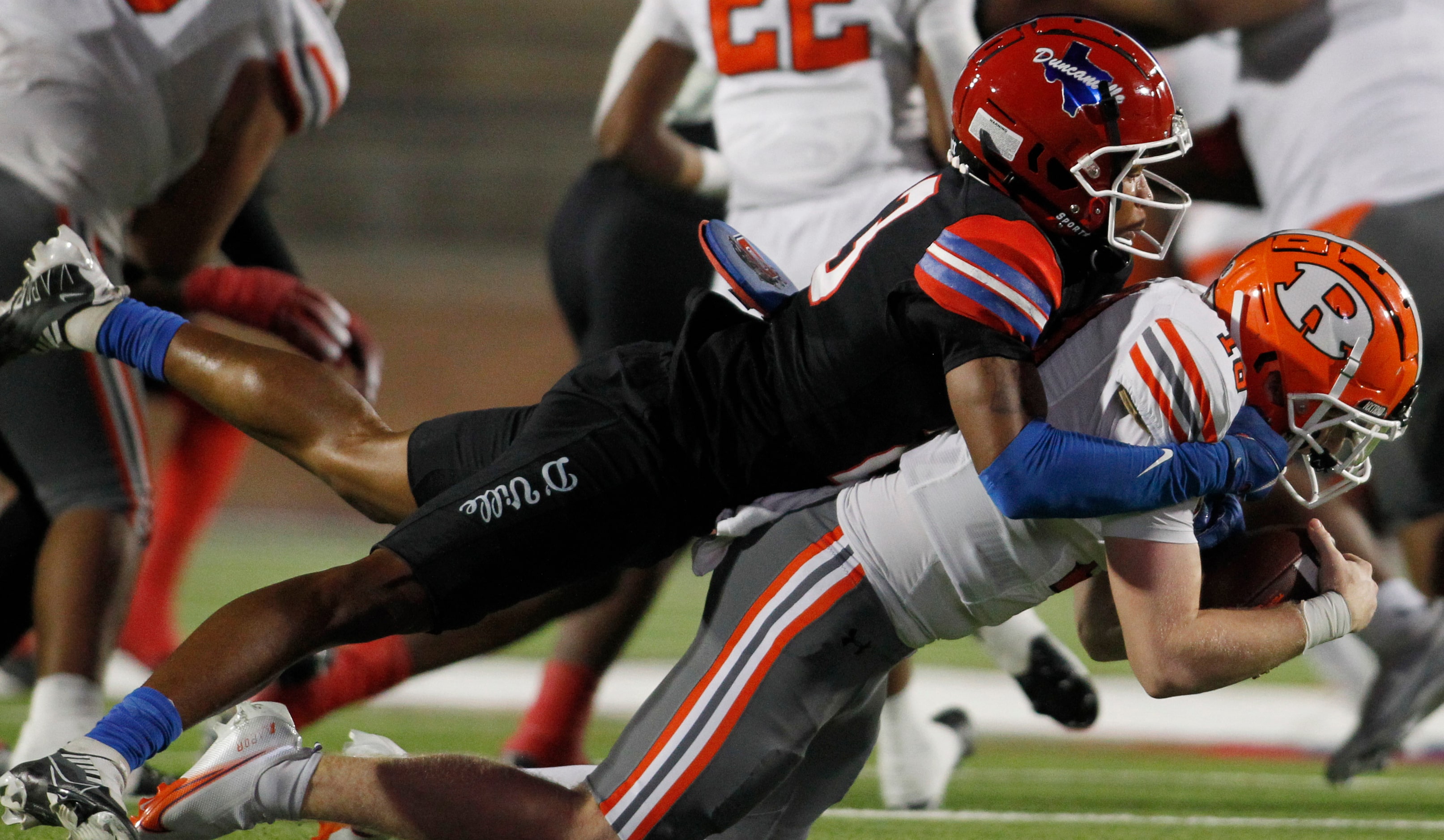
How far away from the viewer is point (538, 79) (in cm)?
1286

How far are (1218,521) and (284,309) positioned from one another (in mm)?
1957

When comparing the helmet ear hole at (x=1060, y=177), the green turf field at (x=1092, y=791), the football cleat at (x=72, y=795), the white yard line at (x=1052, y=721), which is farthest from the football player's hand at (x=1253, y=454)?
the white yard line at (x=1052, y=721)

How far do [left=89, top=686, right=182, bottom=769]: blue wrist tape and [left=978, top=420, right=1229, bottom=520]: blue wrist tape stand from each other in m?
1.10

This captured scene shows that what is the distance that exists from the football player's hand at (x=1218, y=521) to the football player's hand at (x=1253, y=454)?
0.05 m

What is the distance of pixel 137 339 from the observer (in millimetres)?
2650

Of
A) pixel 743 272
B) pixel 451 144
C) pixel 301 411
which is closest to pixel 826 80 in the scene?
pixel 743 272

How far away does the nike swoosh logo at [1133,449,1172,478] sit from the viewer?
1950 millimetres

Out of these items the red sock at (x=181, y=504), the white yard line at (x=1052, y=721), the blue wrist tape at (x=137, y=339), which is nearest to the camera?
the blue wrist tape at (x=137, y=339)

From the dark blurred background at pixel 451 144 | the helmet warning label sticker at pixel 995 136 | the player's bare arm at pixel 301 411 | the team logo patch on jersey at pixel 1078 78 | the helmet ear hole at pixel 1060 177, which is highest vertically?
the team logo patch on jersey at pixel 1078 78

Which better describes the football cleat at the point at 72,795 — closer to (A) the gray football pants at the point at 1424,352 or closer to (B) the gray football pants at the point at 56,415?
(B) the gray football pants at the point at 56,415

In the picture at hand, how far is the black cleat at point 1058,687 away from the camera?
3070mm

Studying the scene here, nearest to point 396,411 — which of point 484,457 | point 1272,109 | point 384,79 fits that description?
point 384,79

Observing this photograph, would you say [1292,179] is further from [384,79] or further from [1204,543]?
[384,79]

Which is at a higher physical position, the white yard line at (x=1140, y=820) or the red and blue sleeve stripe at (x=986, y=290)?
the red and blue sleeve stripe at (x=986, y=290)
